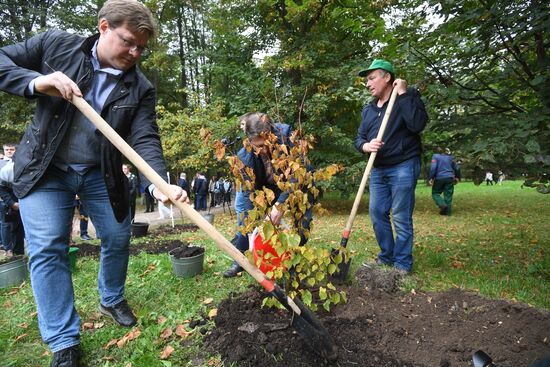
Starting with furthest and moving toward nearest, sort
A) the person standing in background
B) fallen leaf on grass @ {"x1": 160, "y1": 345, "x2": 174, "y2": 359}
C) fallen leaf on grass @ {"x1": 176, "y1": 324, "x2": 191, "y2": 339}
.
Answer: the person standing in background < fallen leaf on grass @ {"x1": 176, "y1": 324, "x2": 191, "y2": 339} < fallen leaf on grass @ {"x1": 160, "y1": 345, "x2": 174, "y2": 359}

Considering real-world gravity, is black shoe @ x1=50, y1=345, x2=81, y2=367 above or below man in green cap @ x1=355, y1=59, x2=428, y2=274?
below

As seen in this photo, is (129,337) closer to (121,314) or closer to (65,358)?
(121,314)

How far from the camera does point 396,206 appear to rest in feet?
11.1

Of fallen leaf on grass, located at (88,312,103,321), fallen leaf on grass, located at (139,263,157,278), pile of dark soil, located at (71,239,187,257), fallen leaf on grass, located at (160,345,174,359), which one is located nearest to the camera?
fallen leaf on grass, located at (160,345,174,359)

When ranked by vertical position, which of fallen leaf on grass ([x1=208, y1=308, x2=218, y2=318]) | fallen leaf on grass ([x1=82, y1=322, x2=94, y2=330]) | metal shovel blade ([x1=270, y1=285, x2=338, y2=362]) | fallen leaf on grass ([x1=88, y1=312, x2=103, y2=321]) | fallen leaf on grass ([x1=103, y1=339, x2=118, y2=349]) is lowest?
fallen leaf on grass ([x1=88, y1=312, x2=103, y2=321])

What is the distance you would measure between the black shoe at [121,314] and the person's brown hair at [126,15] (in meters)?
2.08

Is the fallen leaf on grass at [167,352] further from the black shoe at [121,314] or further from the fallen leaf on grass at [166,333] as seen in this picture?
the black shoe at [121,314]

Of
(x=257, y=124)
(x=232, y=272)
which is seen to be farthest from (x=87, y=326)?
(x=257, y=124)

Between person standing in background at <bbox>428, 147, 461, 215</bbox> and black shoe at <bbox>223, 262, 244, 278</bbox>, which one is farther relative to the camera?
person standing in background at <bbox>428, 147, 461, 215</bbox>

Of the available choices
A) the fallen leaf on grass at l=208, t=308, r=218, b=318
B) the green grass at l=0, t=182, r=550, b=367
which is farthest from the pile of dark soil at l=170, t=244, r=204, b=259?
the fallen leaf on grass at l=208, t=308, r=218, b=318

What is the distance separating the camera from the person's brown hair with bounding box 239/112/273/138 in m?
2.73

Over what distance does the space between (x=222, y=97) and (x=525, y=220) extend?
9.65 m

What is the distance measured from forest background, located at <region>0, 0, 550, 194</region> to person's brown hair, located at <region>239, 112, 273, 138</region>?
0.21 meters

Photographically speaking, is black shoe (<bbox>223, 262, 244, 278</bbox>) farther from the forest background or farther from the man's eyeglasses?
the man's eyeglasses
